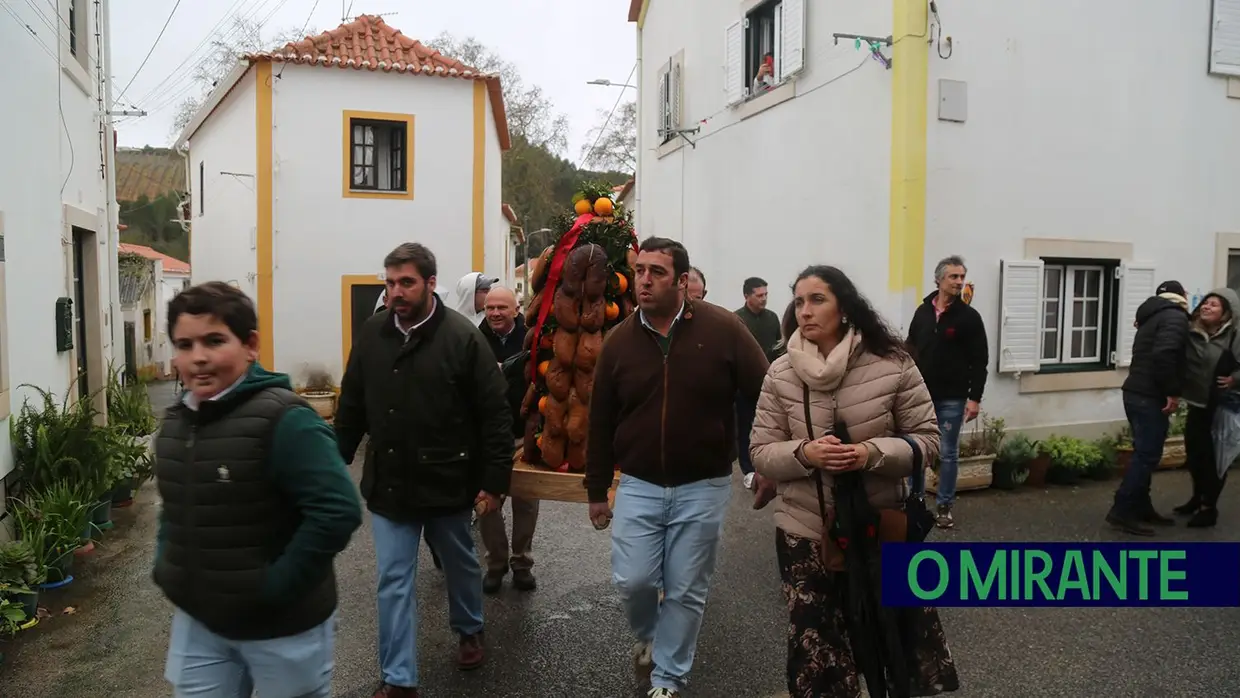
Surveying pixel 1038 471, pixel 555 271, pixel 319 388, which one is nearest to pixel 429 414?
pixel 555 271

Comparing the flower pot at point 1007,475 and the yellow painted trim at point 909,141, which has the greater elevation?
the yellow painted trim at point 909,141

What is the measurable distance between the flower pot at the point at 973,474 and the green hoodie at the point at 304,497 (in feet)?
20.4

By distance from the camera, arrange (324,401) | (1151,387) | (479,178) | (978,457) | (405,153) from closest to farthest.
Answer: (1151,387)
(978,457)
(324,401)
(405,153)
(479,178)

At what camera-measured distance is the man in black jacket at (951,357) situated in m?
6.25

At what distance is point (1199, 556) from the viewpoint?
163 inches

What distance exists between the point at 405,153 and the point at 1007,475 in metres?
10.5

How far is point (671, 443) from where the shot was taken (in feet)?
11.4

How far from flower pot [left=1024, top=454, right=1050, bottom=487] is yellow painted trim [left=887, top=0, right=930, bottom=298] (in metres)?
1.87

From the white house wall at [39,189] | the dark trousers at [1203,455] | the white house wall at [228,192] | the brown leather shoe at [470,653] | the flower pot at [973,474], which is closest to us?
the brown leather shoe at [470,653]

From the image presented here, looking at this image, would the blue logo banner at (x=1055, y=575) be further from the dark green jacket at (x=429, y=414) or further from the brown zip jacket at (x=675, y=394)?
the dark green jacket at (x=429, y=414)

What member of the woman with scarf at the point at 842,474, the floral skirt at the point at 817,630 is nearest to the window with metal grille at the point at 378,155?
the woman with scarf at the point at 842,474

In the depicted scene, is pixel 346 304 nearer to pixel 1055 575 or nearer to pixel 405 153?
pixel 405 153

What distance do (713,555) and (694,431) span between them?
1.76 feet

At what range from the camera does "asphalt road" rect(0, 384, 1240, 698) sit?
3871 millimetres
